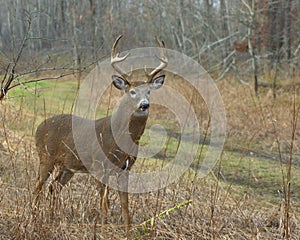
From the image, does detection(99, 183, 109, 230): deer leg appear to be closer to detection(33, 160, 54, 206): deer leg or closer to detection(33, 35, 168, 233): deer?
detection(33, 35, 168, 233): deer

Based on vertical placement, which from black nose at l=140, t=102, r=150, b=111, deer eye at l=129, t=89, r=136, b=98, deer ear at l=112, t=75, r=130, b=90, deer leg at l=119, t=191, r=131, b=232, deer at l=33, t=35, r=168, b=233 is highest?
deer ear at l=112, t=75, r=130, b=90

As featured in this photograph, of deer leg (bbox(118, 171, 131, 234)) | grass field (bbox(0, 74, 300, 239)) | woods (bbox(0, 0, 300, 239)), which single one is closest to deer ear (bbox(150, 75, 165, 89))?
woods (bbox(0, 0, 300, 239))

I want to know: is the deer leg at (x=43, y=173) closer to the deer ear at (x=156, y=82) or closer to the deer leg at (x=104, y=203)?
the deer leg at (x=104, y=203)

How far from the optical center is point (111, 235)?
3736mm

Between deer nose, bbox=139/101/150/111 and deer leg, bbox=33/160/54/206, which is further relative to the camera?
deer leg, bbox=33/160/54/206

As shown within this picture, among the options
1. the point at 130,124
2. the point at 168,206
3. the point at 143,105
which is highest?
the point at 143,105

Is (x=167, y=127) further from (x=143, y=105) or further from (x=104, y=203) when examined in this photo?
(x=104, y=203)

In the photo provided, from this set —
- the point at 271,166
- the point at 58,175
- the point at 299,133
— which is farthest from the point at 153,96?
the point at 58,175

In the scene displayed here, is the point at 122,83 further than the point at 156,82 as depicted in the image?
No

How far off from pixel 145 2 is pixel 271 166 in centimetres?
1239

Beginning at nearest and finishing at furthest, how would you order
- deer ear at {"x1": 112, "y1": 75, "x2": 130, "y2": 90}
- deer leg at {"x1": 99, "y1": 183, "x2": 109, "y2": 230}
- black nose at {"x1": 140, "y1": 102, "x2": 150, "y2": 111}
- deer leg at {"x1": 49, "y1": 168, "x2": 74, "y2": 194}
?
deer leg at {"x1": 99, "y1": 183, "x2": 109, "y2": 230}
black nose at {"x1": 140, "y1": 102, "x2": 150, "y2": 111}
deer ear at {"x1": 112, "y1": 75, "x2": 130, "y2": 90}
deer leg at {"x1": 49, "y1": 168, "x2": 74, "y2": 194}

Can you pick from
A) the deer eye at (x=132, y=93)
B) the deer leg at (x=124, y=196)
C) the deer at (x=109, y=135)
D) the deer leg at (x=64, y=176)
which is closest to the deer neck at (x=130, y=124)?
the deer at (x=109, y=135)

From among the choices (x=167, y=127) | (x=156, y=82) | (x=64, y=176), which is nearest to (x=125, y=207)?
(x=64, y=176)

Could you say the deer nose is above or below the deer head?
below
